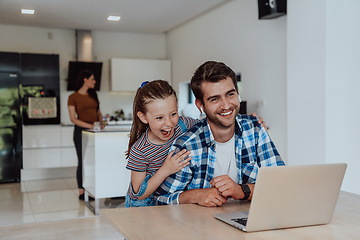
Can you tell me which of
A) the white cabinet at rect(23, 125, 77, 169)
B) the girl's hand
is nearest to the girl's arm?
the girl's hand

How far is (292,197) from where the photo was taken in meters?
1.21

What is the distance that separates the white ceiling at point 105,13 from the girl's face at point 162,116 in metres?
3.83

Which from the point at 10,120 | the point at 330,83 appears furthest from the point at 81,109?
the point at 330,83

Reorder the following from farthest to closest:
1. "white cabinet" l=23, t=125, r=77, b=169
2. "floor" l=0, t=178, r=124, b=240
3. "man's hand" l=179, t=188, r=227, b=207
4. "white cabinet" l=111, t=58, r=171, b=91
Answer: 1. "white cabinet" l=111, t=58, r=171, b=91
2. "white cabinet" l=23, t=125, r=77, b=169
3. "floor" l=0, t=178, r=124, b=240
4. "man's hand" l=179, t=188, r=227, b=207

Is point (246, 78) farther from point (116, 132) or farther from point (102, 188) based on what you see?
point (102, 188)

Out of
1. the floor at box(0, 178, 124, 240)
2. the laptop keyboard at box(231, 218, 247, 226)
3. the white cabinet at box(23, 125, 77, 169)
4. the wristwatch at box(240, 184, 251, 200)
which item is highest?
the wristwatch at box(240, 184, 251, 200)

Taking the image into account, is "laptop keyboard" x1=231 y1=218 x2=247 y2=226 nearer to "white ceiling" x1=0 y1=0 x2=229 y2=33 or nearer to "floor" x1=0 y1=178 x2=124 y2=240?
"floor" x1=0 y1=178 x2=124 y2=240

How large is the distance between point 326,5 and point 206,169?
2.34m

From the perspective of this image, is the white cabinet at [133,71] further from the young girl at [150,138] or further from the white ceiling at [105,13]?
the young girl at [150,138]

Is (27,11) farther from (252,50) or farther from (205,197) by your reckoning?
(205,197)

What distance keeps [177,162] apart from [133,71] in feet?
18.9

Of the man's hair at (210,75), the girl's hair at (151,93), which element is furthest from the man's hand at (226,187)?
the girl's hair at (151,93)

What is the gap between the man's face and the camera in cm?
169

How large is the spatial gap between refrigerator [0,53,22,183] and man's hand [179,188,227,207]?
5.55 metres
